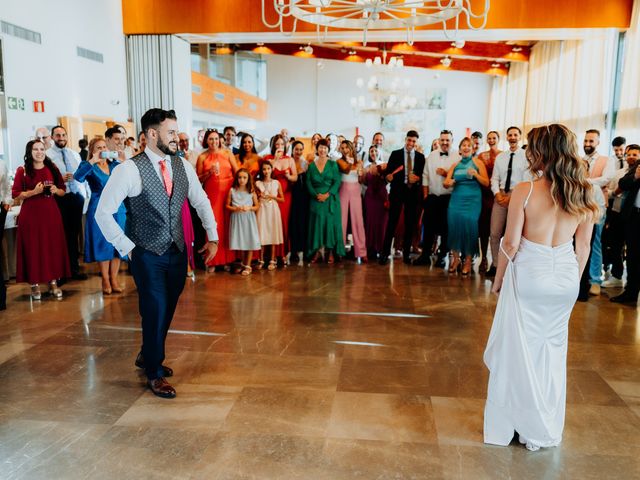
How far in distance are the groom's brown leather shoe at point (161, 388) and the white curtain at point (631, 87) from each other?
290 inches

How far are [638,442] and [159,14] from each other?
8.90 meters

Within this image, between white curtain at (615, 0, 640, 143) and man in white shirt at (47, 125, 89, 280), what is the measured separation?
24.1ft

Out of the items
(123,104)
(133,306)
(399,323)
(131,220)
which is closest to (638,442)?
(399,323)

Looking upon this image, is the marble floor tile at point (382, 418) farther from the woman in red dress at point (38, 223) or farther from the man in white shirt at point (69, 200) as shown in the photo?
the man in white shirt at point (69, 200)

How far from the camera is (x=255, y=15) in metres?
8.84

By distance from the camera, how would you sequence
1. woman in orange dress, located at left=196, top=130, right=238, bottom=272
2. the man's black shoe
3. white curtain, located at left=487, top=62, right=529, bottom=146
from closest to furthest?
woman in orange dress, located at left=196, top=130, right=238, bottom=272, the man's black shoe, white curtain, located at left=487, top=62, right=529, bottom=146

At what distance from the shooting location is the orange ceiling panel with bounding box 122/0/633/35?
27.1ft

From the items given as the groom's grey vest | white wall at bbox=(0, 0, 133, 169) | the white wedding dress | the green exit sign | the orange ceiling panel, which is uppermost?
the orange ceiling panel

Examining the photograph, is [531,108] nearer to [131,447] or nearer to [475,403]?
[475,403]

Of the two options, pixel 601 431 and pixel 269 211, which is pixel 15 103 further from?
pixel 601 431

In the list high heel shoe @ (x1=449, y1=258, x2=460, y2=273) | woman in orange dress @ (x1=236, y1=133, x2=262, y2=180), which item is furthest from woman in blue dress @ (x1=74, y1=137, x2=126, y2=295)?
high heel shoe @ (x1=449, y1=258, x2=460, y2=273)

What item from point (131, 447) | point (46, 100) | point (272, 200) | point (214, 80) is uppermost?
point (214, 80)

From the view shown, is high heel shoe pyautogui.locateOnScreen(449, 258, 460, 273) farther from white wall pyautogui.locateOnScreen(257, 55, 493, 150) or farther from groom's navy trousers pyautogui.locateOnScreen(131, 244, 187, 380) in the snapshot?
white wall pyautogui.locateOnScreen(257, 55, 493, 150)

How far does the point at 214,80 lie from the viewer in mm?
15141
